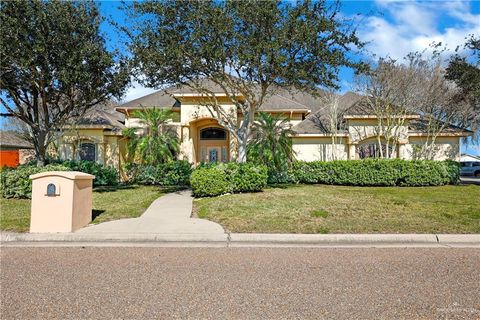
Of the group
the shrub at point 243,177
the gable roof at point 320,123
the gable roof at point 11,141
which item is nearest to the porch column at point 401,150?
the gable roof at point 320,123

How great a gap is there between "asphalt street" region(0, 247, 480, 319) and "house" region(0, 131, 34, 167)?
25.6 meters

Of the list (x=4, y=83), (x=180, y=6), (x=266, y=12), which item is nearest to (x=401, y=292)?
Result: (x=266, y=12)

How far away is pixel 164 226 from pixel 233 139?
13.8 meters

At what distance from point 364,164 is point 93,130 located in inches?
610

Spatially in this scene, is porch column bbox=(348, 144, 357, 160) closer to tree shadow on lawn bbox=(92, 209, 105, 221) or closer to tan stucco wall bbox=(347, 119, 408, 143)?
Result: tan stucco wall bbox=(347, 119, 408, 143)

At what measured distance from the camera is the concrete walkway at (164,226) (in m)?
7.41

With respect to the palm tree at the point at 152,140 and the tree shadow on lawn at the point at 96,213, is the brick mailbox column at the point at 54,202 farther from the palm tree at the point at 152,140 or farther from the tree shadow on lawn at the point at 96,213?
the palm tree at the point at 152,140

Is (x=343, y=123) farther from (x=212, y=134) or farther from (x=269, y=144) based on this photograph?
(x=212, y=134)

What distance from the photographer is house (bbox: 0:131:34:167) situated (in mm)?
28336

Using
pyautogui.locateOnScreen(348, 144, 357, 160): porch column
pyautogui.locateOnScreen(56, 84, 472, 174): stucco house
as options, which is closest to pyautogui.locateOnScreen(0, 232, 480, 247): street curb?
pyautogui.locateOnScreen(56, 84, 472, 174): stucco house

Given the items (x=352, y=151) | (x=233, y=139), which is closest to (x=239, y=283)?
(x=233, y=139)

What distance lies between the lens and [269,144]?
1823cm

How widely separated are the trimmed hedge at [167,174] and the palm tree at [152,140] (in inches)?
23.6

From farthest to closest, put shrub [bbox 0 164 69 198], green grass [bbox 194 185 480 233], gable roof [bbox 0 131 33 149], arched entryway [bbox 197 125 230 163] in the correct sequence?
1. gable roof [bbox 0 131 33 149]
2. arched entryway [bbox 197 125 230 163]
3. shrub [bbox 0 164 69 198]
4. green grass [bbox 194 185 480 233]
